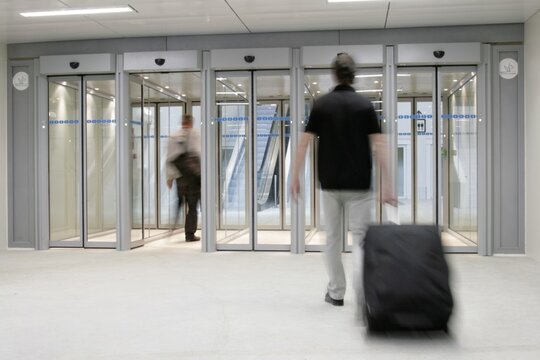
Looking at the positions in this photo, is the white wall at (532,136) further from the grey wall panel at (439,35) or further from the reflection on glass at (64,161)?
the reflection on glass at (64,161)

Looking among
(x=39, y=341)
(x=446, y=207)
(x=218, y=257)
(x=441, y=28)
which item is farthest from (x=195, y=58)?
(x=39, y=341)

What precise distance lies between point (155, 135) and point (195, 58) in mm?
3494

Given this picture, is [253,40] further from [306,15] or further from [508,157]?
[508,157]

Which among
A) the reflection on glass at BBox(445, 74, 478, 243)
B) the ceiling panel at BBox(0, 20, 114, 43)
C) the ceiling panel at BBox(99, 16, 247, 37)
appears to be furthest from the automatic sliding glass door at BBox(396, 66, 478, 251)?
the ceiling panel at BBox(0, 20, 114, 43)

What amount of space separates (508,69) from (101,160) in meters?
6.34

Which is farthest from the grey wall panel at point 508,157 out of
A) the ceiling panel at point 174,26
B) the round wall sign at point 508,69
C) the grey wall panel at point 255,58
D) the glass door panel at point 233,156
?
the ceiling panel at point 174,26

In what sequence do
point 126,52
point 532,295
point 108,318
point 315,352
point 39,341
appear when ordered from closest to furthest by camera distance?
point 315,352, point 39,341, point 108,318, point 532,295, point 126,52

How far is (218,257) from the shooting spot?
748cm

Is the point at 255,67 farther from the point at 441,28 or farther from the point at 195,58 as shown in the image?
the point at 441,28

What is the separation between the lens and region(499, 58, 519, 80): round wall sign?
765cm

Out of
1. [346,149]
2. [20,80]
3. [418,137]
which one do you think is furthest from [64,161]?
[346,149]

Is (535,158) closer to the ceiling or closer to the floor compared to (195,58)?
closer to the floor

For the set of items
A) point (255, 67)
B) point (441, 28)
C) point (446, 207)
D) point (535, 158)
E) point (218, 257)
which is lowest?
point (218, 257)

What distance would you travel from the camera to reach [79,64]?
8.33m
